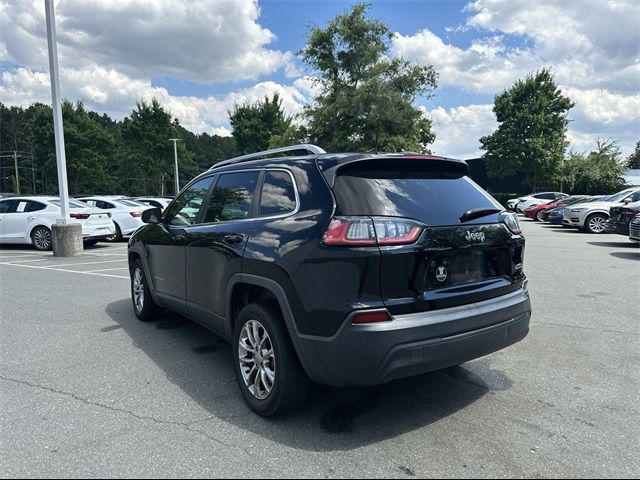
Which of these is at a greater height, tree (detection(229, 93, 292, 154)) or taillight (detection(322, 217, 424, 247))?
tree (detection(229, 93, 292, 154))

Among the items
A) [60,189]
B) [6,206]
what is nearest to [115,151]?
[6,206]

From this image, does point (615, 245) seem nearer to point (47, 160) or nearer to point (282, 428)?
point (282, 428)

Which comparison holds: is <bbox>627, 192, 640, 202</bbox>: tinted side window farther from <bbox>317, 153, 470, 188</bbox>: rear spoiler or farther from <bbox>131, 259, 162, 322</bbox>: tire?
<bbox>131, 259, 162, 322</bbox>: tire

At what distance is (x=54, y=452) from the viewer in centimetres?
273

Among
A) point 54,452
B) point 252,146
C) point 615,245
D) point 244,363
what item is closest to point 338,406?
point 244,363

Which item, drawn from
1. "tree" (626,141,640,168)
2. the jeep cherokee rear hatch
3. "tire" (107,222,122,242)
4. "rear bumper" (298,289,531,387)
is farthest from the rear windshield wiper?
"tree" (626,141,640,168)

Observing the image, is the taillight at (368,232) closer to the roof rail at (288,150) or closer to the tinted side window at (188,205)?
the roof rail at (288,150)

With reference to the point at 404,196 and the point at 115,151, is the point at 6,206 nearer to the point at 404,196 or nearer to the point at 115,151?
the point at 404,196

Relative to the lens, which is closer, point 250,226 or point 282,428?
point 282,428

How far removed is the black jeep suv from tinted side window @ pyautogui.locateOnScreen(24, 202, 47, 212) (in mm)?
11943

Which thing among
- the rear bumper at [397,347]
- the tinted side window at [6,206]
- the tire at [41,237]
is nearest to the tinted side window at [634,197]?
the rear bumper at [397,347]

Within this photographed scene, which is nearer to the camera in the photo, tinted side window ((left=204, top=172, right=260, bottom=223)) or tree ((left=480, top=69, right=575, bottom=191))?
tinted side window ((left=204, top=172, right=260, bottom=223))

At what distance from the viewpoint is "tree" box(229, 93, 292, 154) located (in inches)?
1770

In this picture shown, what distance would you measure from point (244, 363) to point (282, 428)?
0.58m
